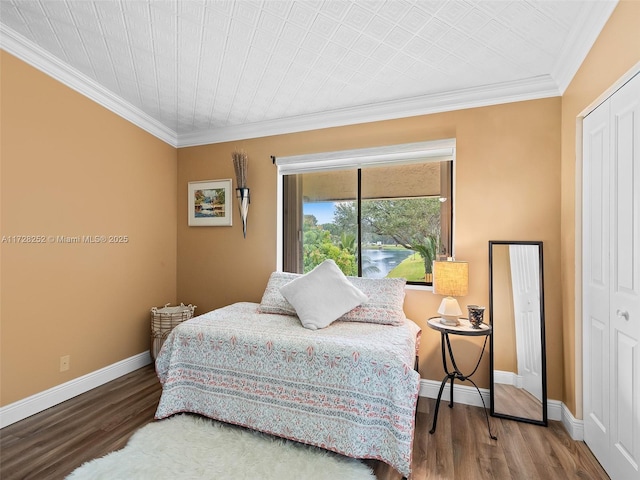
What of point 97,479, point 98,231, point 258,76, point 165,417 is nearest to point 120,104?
point 98,231

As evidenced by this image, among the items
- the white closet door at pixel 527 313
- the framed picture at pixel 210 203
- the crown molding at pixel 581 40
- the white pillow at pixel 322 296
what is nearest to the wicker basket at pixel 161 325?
the framed picture at pixel 210 203

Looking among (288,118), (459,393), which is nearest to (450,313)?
(459,393)

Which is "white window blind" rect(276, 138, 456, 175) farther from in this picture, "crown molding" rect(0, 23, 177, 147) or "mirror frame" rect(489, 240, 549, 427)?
"crown molding" rect(0, 23, 177, 147)

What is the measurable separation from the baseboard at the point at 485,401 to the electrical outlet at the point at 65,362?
9.75 ft

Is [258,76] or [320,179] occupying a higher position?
[258,76]

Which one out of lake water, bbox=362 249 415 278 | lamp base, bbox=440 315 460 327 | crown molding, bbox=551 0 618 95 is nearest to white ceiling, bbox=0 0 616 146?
crown molding, bbox=551 0 618 95

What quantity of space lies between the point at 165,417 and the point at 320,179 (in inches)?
97.5

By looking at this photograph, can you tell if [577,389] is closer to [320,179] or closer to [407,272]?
[407,272]

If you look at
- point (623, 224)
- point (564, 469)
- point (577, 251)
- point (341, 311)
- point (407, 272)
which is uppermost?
point (623, 224)

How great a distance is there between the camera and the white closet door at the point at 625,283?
4.84 ft

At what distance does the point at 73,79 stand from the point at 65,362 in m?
2.28

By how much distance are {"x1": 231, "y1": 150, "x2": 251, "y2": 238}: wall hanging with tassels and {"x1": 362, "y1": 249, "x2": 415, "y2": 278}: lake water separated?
1.37 metres

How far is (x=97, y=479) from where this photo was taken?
1.61m

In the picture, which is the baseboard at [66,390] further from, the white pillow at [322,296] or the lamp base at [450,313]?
the lamp base at [450,313]
